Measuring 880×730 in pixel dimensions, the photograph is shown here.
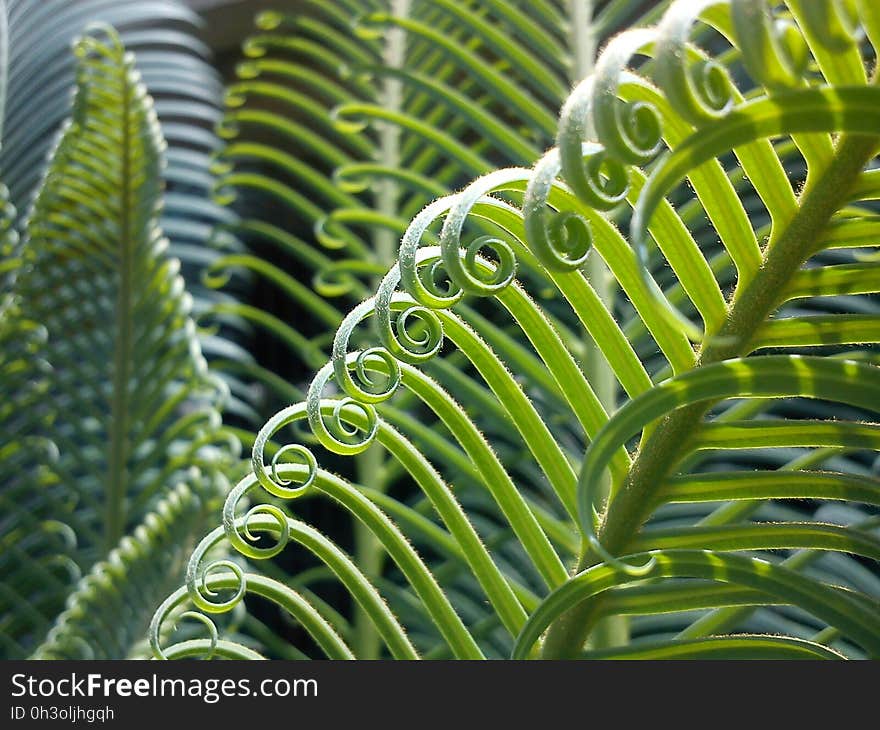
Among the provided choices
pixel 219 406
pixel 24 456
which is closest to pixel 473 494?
pixel 219 406

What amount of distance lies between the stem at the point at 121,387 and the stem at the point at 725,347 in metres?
0.74

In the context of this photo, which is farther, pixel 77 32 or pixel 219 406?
pixel 77 32

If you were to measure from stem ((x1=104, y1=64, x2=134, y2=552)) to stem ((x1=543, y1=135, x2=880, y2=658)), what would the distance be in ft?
2.42

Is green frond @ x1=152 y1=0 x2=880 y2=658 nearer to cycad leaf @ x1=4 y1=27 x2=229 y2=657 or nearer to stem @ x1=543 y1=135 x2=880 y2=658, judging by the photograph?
stem @ x1=543 y1=135 x2=880 y2=658

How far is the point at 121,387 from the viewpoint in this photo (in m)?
1.17

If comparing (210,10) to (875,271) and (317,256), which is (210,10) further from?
(875,271)

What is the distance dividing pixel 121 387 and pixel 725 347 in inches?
33.6

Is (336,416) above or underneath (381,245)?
underneath

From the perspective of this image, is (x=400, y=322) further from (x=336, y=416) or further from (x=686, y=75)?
(x=686, y=75)

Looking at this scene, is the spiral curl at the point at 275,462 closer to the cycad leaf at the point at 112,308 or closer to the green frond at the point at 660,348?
the green frond at the point at 660,348

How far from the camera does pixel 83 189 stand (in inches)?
45.6

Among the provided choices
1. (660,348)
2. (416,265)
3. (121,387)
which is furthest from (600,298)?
(121,387)
